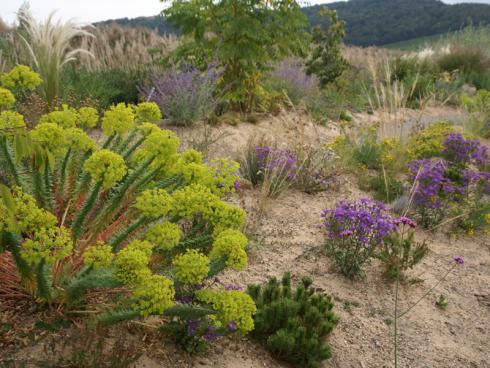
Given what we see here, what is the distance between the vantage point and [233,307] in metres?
1.99

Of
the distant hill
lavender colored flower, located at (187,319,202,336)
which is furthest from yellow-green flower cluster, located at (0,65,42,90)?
the distant hill

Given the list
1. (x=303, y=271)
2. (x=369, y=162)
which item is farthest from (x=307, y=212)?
(x=369, y=162)

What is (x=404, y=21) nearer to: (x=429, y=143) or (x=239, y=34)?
(x=239, y=34)

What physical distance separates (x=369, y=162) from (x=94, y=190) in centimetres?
500

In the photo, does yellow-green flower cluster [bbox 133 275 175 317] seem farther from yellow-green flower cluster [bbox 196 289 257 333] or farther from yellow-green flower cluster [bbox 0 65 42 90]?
yellow-green flower cluster [bbox 0 65 42 90]

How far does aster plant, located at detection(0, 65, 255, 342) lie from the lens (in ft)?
5.86

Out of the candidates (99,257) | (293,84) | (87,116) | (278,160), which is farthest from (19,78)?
(293,84)

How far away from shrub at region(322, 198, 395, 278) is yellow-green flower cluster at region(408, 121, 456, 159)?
240 centimetres

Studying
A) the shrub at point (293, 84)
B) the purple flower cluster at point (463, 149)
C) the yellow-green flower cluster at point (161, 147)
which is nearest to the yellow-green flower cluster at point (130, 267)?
the yellow-green flower cluster at point (161, 147)

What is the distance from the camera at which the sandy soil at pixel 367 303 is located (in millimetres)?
2621

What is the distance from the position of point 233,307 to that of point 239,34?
227 inches

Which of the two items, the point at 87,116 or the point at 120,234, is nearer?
the point at 120,234

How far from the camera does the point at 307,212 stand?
4.81 meters

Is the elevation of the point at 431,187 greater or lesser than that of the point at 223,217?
lesser
